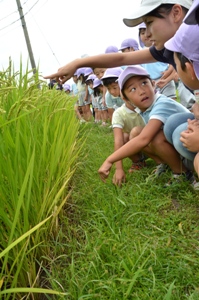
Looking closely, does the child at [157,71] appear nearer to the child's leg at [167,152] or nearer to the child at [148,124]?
the child at [148,124]

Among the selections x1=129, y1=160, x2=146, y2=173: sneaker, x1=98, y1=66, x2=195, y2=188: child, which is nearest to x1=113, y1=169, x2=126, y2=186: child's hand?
x1=98, y1=66, x2=195, y2=188: child

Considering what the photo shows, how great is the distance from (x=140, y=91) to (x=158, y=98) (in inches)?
4.9

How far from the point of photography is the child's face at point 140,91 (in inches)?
66.5

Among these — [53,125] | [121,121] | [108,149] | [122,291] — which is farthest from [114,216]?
[108,149]

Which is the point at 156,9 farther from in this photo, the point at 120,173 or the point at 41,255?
the point at 41,255

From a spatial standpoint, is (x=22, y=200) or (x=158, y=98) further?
(x=158, y=98)

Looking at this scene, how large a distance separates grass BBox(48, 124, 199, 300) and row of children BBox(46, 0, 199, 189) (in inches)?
5.7

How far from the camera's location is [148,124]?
156 centimetres

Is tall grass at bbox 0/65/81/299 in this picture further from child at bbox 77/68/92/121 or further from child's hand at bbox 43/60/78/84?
child at bbox 77/68/92/121

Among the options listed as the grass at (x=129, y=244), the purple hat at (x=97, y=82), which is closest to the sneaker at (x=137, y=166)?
the grass at (x=129, y=244)

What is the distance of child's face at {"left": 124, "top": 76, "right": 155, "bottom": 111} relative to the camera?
1688mm

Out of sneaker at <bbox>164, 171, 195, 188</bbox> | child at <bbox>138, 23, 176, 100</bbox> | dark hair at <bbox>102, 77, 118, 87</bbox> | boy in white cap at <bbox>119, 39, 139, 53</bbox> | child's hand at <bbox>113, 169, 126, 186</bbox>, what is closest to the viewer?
sneaker at <bbox>164, 171, 195, 188</bbox>

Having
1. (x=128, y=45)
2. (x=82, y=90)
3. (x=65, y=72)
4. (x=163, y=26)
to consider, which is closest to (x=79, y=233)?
(x=65, y=72)

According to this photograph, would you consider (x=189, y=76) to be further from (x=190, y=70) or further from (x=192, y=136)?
(x=192, y=136)
